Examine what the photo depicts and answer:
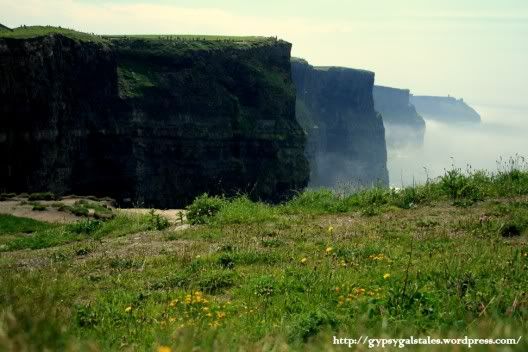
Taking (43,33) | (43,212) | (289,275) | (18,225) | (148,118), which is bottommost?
(43,212)

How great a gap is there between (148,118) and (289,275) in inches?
3848

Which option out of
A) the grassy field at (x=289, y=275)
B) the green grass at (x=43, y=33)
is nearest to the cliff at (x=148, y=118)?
the green grass at (x=43, y=33)

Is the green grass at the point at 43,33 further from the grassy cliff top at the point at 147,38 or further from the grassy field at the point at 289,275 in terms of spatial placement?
the grassy field at the point at 289,275

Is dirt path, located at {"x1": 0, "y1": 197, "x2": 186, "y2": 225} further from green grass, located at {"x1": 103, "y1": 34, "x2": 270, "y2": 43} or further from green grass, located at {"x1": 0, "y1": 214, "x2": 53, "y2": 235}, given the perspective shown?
green grass, located at {"x1": 103, "y1": 34, "x2": 270, "y2": 43}

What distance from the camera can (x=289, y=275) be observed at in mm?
8953

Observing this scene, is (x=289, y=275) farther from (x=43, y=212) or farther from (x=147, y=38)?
(x=147, y=38)

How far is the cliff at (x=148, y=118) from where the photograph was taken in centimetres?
7138

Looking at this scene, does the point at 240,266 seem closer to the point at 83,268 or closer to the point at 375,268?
the point at 375,268

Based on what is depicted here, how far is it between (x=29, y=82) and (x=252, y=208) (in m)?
64.9

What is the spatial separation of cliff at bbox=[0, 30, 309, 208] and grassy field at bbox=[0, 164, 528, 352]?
Result: 167 ft

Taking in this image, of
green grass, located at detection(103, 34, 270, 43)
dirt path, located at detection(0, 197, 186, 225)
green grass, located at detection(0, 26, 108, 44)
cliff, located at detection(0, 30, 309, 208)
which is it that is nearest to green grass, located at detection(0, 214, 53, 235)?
dirt path, located at detection(0, 197, 186, 225)

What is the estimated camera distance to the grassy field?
305cm

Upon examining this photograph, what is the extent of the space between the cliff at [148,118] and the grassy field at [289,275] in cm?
5088

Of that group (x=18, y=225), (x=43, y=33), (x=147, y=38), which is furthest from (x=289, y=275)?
(x=147, y=38)
